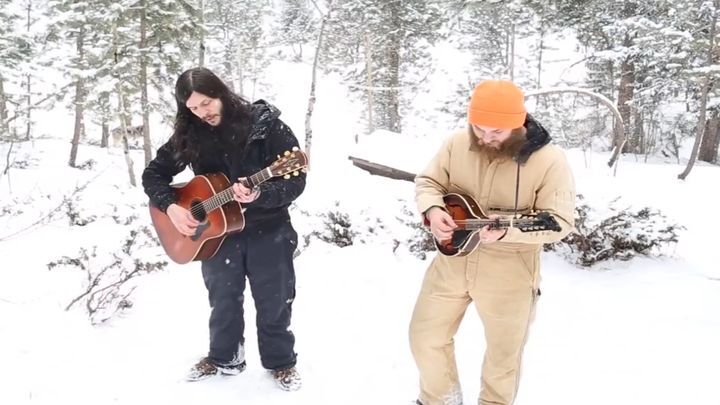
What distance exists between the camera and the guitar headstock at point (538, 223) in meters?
2.44

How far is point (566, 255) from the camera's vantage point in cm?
552

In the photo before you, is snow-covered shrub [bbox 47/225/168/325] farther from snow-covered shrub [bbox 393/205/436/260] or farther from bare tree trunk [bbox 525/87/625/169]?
bare tree trunk [bbox 525/87/625/169]

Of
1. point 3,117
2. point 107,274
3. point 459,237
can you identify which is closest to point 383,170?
point 107,274

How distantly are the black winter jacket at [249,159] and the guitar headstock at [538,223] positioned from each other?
129 cm

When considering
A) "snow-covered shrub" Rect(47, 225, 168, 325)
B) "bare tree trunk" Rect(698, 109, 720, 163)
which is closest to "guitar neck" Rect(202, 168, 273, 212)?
"snow-covered shrub" Rect(47, 225, 168, 325)

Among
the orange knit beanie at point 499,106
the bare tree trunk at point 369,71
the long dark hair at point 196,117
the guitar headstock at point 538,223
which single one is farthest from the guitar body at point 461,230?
the bare tree trunk at point 369,71

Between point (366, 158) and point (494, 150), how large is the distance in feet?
30.6

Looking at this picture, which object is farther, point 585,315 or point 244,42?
point 244,42

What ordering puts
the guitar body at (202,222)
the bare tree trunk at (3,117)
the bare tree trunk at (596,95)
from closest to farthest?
the guitar body at (202,222) < the bare tree trunk at (3,117) < the bare tree trunk at (596,95)

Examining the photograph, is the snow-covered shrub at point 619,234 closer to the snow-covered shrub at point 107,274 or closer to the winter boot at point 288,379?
the winter boot at point 288,379

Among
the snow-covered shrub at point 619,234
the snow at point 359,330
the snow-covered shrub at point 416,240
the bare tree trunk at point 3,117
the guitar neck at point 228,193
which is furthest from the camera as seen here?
the bare tree trunk at point 3,117

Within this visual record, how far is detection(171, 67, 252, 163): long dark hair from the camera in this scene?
2.96 m

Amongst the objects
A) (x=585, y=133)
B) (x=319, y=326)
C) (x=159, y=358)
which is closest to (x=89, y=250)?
(x=159, y=358)

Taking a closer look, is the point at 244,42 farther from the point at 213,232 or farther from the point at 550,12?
the point at 213,232
